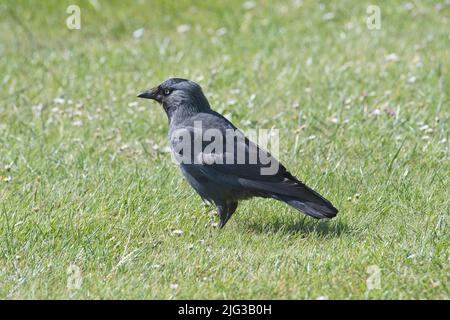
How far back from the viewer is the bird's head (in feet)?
19.8

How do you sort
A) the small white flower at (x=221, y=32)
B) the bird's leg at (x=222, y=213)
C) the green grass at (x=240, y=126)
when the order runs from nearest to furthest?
1. the green grass at (x=240, y=126)
2. the bird's leg at (x=222, y=213)
3. the small white flower at (x=221, y=32)

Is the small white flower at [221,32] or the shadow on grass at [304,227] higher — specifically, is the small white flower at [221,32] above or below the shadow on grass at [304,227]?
above

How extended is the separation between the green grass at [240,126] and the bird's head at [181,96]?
0.55 m

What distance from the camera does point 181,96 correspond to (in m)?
6.05

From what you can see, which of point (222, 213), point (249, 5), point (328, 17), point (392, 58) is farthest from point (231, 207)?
point (249, 5)

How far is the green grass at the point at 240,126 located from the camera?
4.82 meters

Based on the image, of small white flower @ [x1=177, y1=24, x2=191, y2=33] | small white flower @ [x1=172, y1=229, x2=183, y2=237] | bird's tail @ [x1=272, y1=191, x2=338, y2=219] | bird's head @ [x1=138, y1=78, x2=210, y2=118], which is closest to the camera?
bird's tail @ [x1=272, y1=191, x2=338, y2=219]

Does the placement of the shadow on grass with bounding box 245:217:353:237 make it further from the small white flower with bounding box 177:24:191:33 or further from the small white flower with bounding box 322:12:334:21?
the small white flower with bounding box 177:24:191:33

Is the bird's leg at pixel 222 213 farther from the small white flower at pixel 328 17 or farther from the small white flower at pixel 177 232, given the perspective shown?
the small white flower at pixel 328 17

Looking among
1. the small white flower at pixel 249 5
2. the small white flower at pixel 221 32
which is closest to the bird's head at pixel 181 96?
the small white flower at pixel 221 32

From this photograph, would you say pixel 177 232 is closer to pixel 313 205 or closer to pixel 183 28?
pixel 313 205

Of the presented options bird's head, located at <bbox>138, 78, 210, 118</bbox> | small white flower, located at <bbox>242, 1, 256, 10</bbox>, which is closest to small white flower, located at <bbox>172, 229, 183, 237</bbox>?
bird's head, located at <bbox>138, 78, 210, 118</bbox>

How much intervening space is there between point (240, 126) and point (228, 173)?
1980 millimetres

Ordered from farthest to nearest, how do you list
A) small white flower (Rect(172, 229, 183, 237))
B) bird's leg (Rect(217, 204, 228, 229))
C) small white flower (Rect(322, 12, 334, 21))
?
small white flower (Rect(322, 12, 334, 21)), bird's leg (Rect(217, 204, 228, 229)), small white flower (Rect(172, 229, 183, 237))
